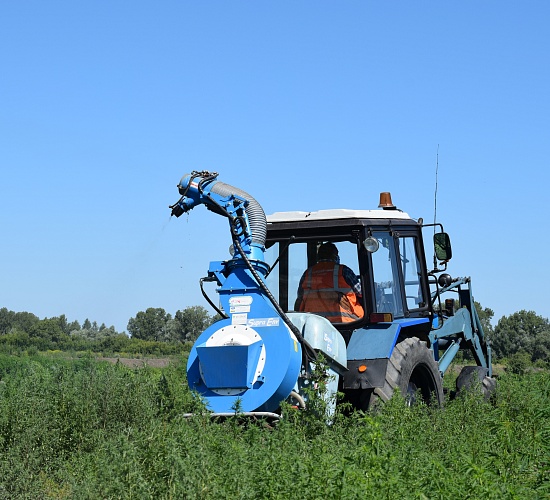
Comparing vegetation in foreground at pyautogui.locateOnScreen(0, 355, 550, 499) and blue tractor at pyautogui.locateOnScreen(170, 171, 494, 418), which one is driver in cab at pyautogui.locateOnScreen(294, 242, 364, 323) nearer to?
blue tractor at pyautogui.locateOnScreen(170, 171, 494, 418)

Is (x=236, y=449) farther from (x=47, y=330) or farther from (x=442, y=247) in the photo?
(x=47, y=330)

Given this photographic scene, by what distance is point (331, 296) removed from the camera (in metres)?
10.7

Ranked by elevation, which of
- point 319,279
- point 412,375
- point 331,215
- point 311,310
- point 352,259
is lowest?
point 412,375

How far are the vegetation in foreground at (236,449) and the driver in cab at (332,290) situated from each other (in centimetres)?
148

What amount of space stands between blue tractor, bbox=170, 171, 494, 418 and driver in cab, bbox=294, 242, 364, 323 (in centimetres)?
1

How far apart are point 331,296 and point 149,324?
197 feet

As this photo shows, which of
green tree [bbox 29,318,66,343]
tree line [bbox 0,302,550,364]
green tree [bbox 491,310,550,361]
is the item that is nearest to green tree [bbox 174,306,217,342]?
tree line [bbox 0,302,550,364]

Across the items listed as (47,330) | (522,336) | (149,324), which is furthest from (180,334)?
(522,336)

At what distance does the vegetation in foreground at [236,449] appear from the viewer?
6.35 metres

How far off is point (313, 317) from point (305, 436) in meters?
1.45

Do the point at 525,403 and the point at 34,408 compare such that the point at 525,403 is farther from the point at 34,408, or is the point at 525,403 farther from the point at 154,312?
the point at 154,312

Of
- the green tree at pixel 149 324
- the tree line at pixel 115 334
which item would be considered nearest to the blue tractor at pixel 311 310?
the tree line at pixel 115 334

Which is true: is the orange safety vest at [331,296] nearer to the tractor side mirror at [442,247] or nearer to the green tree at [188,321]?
the tractor side mirror at [442,247]

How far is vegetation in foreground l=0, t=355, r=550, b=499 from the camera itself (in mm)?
6352
